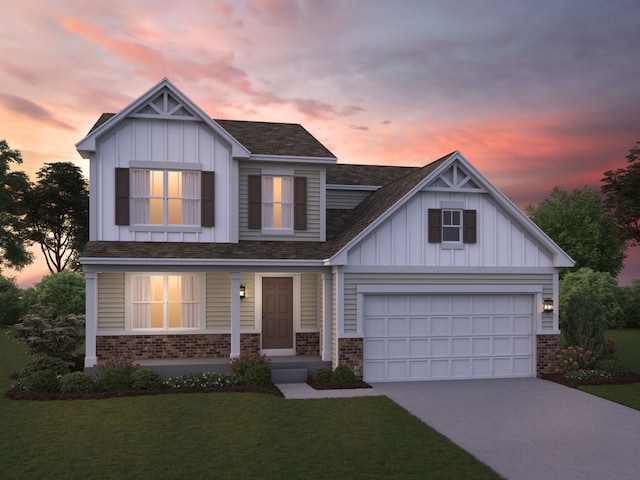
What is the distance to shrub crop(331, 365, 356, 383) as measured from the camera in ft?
50.0

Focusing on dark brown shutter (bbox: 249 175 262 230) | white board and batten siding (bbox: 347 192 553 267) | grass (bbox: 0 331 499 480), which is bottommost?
grass (bbox: 0 331 499 480)

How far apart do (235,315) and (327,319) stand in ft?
8.69

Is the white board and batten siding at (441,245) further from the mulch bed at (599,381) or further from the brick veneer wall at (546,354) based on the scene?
the mulch bed at (599,381)

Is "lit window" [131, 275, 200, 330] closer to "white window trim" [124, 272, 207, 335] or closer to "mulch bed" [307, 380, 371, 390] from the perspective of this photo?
"white window trim" [124, 272, 207, 335]

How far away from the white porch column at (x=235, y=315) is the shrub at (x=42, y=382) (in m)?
4.54

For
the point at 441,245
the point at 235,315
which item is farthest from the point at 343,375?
the point at 441,245

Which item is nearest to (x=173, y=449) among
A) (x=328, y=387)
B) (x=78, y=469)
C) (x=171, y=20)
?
(x=78, y=469)

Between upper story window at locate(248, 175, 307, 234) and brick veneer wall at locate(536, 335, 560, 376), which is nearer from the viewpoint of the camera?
brick veneer wall at locate(536, 335, 560, 376)

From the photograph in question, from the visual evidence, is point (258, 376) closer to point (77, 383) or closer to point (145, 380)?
point (145, 380)

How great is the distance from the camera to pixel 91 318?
1536cm

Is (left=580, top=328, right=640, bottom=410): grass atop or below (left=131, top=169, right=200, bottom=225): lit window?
below

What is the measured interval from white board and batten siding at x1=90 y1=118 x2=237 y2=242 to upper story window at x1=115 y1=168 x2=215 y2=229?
0.20 metres

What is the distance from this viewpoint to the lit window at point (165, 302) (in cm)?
1720

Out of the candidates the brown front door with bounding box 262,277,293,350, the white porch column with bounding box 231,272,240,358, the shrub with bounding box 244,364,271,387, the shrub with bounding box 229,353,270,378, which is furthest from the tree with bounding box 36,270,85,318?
the shrub with bounding box 244,364,271,387
